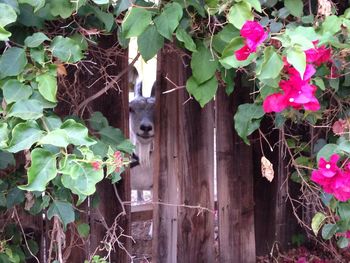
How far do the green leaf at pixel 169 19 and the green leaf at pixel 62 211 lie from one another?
1.77 ft

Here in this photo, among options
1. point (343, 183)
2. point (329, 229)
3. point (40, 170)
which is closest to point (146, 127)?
point (329, 229)

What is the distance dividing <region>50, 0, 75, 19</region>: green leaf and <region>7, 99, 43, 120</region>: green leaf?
250 mm

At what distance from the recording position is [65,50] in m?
1.44

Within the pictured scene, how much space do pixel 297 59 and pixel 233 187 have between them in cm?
129

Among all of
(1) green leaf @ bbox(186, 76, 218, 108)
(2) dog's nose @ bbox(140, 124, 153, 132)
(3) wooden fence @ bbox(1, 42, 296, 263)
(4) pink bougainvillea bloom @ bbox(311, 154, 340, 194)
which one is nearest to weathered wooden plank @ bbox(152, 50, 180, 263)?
(3) wooden fence @ bbox(1, 42, 296, 263)

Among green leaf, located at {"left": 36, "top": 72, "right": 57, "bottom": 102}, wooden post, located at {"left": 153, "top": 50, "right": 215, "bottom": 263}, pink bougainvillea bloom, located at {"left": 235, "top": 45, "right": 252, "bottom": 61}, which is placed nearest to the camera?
pink bougainvillea bloom, located at {"left": 235, "top": 45, "right": 252, "bottom": 61}

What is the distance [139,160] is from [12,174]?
1.06 meters

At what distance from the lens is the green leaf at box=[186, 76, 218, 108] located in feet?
5.32

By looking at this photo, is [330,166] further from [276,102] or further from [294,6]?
[294,6]

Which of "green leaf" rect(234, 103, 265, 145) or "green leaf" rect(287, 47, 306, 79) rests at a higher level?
"green leaf" rect(287, 47, 306, 79)

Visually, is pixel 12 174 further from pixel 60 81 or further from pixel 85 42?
pixel 85 42

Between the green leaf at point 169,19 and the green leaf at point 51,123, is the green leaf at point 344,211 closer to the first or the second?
the green leaf at point 169,19

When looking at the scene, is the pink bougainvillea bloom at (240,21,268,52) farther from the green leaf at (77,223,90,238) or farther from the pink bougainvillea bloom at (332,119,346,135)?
the green leaf at (77,223,90,238)

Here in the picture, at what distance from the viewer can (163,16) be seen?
4.88 feet
